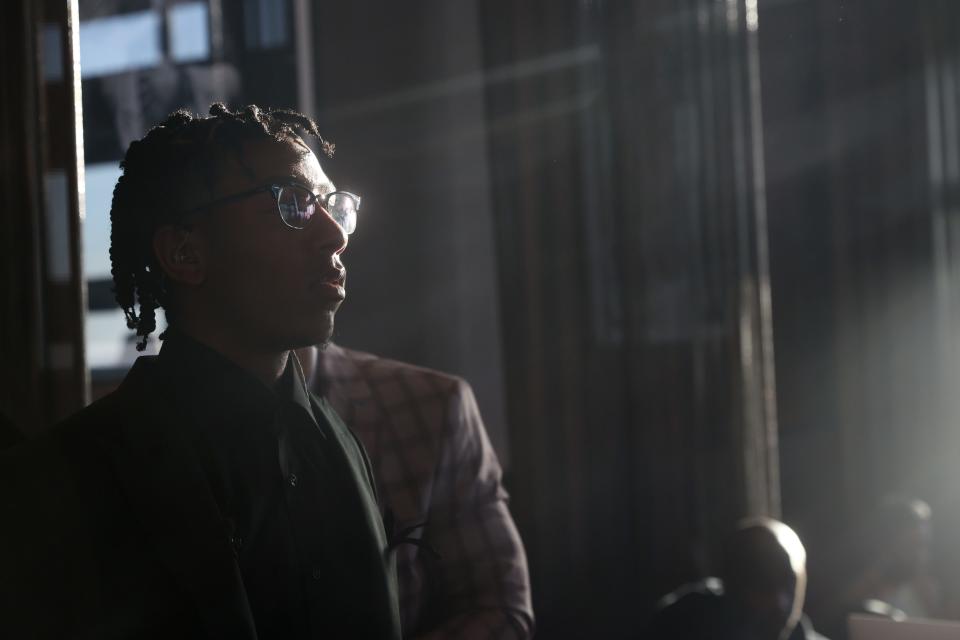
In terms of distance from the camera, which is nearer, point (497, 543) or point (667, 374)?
point (497, 543)

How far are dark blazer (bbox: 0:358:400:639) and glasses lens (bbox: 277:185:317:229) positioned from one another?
21cm

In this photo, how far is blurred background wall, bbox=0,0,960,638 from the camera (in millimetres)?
1628

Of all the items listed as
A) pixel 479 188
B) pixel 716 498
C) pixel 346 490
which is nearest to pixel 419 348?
pixel 479 188

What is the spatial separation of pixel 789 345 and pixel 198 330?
345cm

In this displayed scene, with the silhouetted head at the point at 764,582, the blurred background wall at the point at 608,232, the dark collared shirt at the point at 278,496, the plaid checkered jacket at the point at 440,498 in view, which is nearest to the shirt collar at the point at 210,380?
the dark collared shirt at the point at 278,496

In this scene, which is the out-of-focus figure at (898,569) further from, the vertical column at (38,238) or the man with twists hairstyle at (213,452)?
the man with twists hairstyle at (213,452)

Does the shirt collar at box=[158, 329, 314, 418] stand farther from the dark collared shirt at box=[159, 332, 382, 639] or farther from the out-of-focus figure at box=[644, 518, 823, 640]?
the out-of-focus figure at box=[644, 518, 823, 640]

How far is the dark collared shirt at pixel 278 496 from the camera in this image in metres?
0.77

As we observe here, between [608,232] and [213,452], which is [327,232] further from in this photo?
[608,232]

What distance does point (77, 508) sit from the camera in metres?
0.72

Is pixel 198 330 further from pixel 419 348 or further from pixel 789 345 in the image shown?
pixel 789 345

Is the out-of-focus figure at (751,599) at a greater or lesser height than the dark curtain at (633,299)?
lesser

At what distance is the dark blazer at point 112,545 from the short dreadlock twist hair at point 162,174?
0.16m

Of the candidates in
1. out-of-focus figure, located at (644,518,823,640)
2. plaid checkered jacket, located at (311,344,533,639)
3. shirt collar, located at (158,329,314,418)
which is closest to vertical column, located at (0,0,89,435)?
plaid checkered jacket, located at (311,344,533,639)
